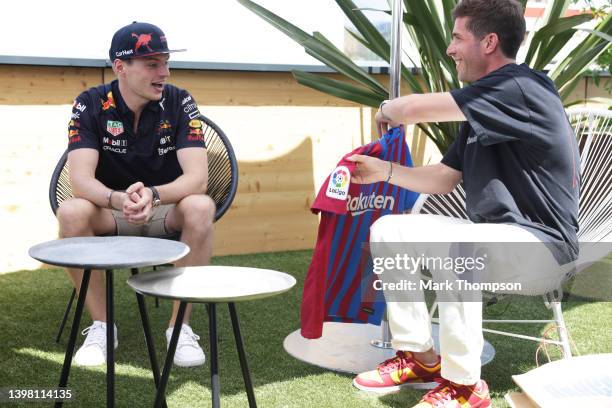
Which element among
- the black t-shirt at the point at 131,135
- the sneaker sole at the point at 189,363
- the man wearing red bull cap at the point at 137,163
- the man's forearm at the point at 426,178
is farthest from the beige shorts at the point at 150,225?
the man's forearm at the point at 426,178

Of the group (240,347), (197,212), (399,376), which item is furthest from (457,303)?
(197,212)

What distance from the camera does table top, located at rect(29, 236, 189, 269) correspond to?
1702 millimetres

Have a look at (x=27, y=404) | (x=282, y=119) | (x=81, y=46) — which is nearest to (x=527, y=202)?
(x=27, y=404)

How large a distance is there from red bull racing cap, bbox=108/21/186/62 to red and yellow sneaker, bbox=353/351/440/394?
1374 millimetres

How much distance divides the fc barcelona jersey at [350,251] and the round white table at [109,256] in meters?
0.61

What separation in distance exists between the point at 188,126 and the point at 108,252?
1.17 m

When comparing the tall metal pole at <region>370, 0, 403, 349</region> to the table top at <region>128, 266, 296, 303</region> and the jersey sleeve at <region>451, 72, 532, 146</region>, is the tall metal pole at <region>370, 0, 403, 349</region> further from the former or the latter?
the table top at <region>128, 266, 296, 303</region>

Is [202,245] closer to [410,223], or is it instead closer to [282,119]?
[410,223]

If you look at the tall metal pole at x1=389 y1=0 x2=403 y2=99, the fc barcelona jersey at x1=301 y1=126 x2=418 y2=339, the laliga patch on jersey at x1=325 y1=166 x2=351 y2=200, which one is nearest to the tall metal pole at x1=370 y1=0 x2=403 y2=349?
the tall metal pole at x1=389 y1=0 x2=403 y2=99

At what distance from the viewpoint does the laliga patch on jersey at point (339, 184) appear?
8.04ft

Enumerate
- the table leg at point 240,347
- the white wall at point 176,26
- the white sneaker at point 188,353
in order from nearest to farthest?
1. the table leg at point 240,347
2. the white sneaker at point 188,353
3. the white wall at point 176,26

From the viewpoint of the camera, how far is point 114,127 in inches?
114

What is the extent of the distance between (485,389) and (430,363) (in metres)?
0.29

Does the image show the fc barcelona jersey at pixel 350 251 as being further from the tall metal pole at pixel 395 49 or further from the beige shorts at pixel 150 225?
the beige shorts at pixel 150 225
